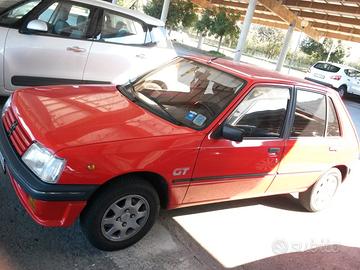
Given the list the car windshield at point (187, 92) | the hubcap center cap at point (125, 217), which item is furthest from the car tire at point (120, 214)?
the car windshield at point (187, 92)

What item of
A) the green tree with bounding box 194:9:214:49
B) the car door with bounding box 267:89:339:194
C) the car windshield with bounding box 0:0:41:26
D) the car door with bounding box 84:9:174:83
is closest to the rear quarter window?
the green tree with bounding box 194:9:214:49

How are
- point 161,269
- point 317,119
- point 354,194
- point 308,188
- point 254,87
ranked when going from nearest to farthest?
point 161,269
point 254,87
point 317,119
point 308,188
point 354,194

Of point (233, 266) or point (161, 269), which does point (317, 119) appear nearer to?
point (233, 266)

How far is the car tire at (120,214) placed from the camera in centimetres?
305

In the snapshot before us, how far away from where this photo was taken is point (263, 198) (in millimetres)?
5055

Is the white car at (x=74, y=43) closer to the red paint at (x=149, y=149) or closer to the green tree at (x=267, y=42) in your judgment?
the red paint at (x=149, y=149)

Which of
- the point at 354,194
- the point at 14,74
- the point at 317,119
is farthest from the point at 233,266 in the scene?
the point at 14,74

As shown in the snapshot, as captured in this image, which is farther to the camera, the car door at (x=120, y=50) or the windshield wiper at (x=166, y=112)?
the car door at (x=120, y=50)

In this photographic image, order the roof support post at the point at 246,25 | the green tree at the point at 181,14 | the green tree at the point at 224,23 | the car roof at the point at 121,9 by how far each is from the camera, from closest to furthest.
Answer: the car roof at the point at 121,9, the roof support post at the point at 246,25, the green tree at the point at 224,23, the green tree at the point at 181,14

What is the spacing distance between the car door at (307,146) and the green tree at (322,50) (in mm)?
38751

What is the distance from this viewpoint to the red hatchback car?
9.53 feet

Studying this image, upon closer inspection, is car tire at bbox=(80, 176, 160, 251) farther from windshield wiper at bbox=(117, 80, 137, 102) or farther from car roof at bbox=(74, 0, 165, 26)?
car roof at bbox=(74, 0, 165, 26)

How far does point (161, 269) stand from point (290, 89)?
2.17 meters

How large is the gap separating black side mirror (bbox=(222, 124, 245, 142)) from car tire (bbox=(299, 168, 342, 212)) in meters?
1.78
